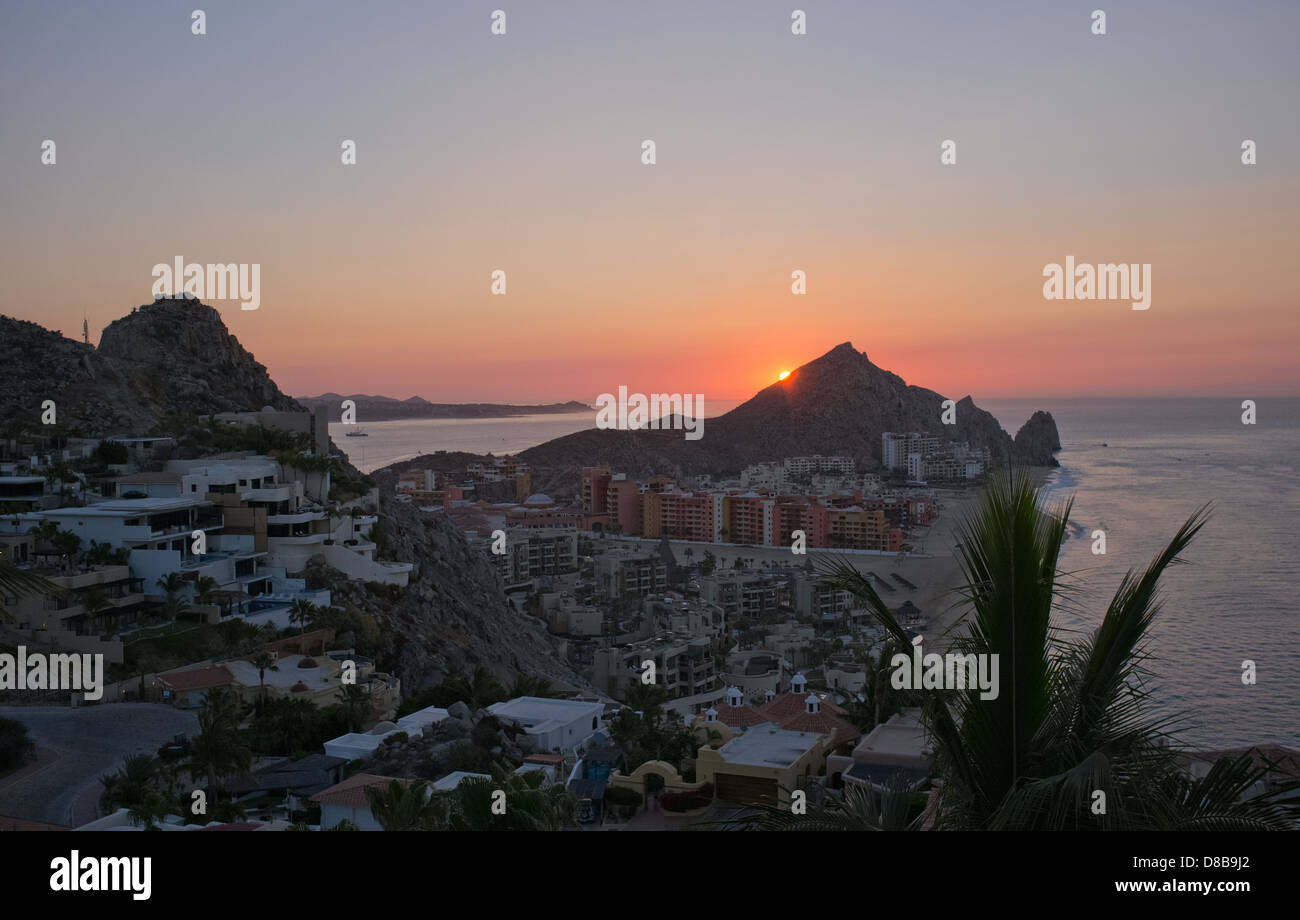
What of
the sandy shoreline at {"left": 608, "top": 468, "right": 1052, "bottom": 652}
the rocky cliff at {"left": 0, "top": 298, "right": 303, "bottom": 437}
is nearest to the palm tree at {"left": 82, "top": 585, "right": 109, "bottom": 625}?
the sandy shoreline at {"left": 608, "top": 468, "right": 1052, "bottom": 652}

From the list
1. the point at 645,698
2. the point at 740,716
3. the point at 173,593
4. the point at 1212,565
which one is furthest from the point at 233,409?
the point at 1212,565

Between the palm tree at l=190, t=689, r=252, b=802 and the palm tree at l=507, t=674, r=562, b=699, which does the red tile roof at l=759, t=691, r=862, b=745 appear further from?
the palm tree at l=190, t=689, r=252, b=802

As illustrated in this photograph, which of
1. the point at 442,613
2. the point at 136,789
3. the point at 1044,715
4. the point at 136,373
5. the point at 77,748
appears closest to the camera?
the point at 1044,715

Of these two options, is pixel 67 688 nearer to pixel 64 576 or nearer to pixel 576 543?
pixel 64 576

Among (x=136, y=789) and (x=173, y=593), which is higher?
(x=173, y=593)

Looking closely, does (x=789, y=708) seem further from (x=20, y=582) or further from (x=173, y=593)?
(x=20, y=582)

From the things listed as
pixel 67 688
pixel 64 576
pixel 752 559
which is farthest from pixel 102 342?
pixel 752 559
